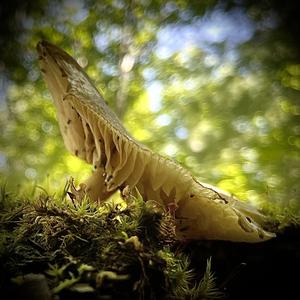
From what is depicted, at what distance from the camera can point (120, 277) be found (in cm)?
76

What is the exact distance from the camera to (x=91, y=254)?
867 millimetres

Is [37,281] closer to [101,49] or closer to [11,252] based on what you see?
[11,252]

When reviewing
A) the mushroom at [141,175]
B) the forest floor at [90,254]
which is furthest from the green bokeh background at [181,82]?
the forest floor at [90,254]

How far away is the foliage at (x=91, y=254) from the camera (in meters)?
0.75

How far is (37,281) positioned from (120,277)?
218 millimetres

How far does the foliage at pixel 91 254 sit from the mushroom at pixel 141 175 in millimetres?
201

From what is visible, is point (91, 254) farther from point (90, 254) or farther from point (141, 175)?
point (141, 175)

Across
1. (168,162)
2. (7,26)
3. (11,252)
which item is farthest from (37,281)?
(7,26)

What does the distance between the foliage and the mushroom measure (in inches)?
7.9

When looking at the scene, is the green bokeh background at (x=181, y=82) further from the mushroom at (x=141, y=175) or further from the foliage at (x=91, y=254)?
the foliage at (x=91, y=254)

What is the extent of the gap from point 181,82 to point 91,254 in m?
3.79

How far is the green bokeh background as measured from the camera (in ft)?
11.9

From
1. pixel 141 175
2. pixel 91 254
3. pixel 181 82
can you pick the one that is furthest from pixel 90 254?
pixel 181 82

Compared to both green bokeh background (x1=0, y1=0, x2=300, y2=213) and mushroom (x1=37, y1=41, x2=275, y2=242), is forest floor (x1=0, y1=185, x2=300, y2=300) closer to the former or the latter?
mushroom (x1=37, y1=41, x2=275, y2=242)
